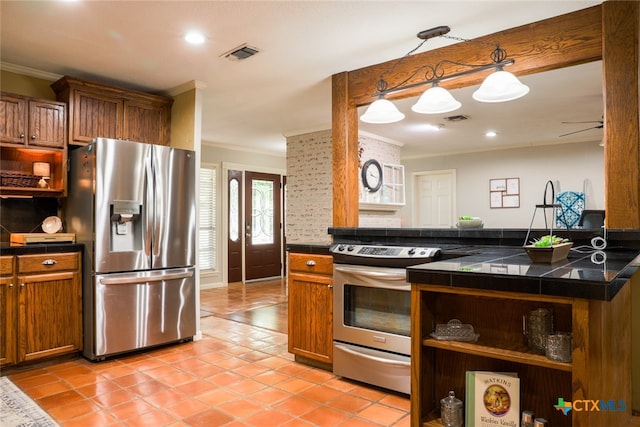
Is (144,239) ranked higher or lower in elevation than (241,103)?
lower

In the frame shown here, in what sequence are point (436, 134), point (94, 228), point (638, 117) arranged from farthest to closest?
point (436, 134) → point (94, 228) → point (638, 117)

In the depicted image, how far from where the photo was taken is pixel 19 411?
2.38 m

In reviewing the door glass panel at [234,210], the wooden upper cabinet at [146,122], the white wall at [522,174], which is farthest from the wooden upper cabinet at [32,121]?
the white wall at [522,174]

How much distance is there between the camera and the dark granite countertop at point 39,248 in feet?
9.82

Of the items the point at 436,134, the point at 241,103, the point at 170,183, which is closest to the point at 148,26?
the point at 170,183

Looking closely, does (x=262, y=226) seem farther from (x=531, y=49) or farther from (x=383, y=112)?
(x=531, y=49)

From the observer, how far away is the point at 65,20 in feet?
8.75

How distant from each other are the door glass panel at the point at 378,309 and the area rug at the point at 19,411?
1.80 metres

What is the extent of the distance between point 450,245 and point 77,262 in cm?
284

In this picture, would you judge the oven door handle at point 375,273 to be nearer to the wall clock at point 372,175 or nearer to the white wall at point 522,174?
the wall clock at point 372,175

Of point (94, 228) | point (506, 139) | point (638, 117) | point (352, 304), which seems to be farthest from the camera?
point (506, 139)

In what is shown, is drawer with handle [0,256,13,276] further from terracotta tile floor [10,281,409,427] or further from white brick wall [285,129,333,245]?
white brick wall [285,129,333,245]

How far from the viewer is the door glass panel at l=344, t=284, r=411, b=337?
8.45 feet

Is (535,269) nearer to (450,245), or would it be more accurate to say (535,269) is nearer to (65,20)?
(450,245)
